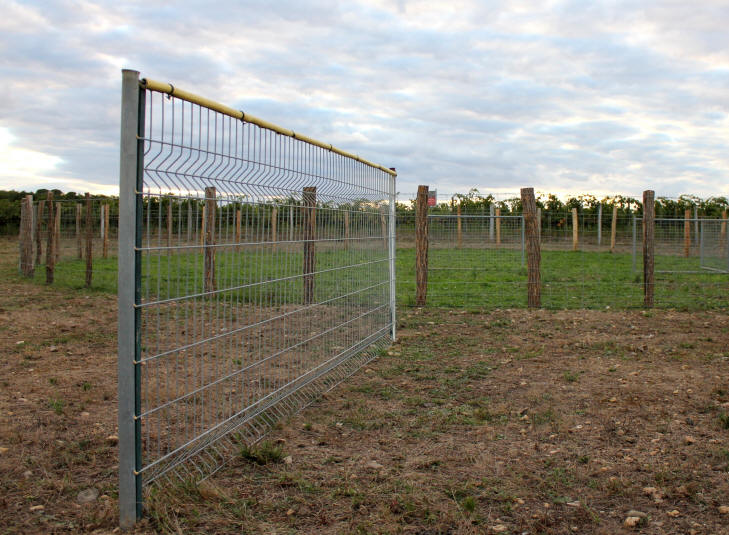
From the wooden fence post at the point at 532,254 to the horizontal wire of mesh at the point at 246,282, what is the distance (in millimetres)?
4332

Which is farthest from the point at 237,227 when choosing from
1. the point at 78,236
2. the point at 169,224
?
the point at 78,236

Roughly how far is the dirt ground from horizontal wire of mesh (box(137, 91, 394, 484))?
0.26 meters

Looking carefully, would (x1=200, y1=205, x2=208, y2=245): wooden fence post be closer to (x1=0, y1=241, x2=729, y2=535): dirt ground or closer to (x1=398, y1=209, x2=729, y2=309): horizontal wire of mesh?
(x1=0, y1=241, x2=729, y2=535): dirt ground

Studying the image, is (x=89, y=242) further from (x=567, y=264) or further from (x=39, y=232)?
(x=567, y=264)

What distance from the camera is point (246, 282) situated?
3662 millimetres

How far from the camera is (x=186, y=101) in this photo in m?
3.01

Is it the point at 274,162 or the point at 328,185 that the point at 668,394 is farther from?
the point at 274,162

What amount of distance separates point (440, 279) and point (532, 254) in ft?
11.2

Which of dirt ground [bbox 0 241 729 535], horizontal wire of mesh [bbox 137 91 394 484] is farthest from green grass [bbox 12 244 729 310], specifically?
dirt ground [bbox 0 241 729 535]

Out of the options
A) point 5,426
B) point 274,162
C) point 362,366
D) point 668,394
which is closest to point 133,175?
point 274,162

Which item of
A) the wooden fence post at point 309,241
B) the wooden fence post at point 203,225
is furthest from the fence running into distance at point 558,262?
the wooden fence post at point 203,225

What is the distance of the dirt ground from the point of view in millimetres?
2975

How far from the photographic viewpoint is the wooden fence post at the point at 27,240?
44.5ft

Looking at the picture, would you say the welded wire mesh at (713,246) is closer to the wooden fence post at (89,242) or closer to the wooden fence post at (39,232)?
the wooden fence post at (89,242)
